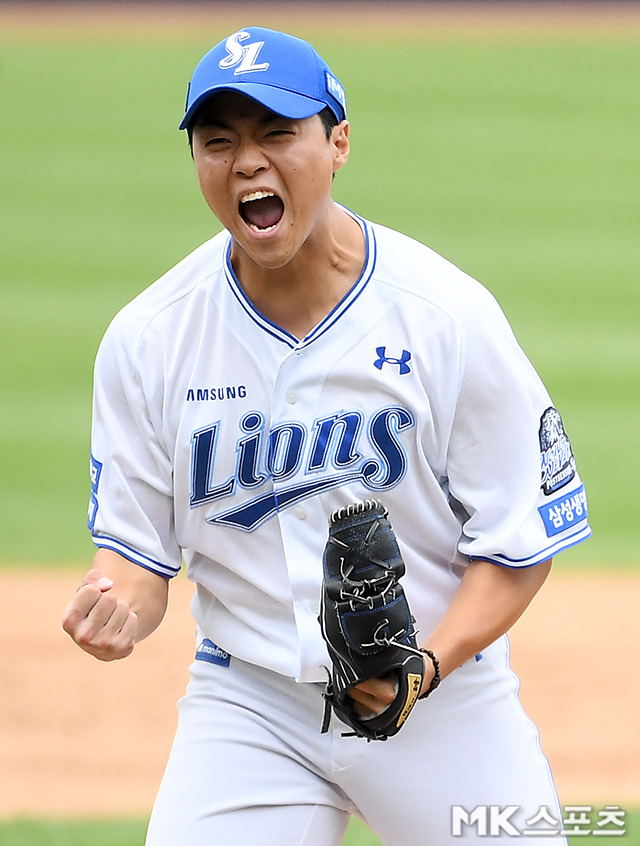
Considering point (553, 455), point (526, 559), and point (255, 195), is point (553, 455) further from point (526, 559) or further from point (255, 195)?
point (255, 195)

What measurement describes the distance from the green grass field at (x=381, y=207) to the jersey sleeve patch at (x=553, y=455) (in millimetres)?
2056

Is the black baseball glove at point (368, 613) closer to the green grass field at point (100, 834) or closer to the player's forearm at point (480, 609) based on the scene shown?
the player's forearm at point (480, 609)

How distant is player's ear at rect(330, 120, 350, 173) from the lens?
256 centimetres

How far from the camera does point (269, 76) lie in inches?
94.1

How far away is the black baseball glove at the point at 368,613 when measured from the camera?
7.38ft

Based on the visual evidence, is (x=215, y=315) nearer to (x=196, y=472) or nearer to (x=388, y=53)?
(x=196, y=472)

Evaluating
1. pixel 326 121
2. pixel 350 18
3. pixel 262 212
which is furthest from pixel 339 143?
pixel 350 18

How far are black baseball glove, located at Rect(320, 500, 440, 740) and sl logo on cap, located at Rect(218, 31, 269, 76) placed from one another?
778 mm

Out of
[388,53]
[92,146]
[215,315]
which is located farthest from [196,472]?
[388,53]

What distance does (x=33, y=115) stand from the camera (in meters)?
20.0

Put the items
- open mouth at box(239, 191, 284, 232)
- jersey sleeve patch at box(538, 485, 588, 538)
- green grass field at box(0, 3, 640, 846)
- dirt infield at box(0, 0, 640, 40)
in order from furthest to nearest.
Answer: dirt infield at box(0, 0, 640, 40) → green grass field at box(0, 3, 640, 846) → jersey sleeve patch at box(538, 485, 588, 538) → open mouth at box(239, 191, 284, 232)

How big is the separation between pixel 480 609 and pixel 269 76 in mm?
1028

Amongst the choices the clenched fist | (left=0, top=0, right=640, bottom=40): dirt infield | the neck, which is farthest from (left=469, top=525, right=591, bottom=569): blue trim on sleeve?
(left=0, top=0, right=640, bottom=40): dirt infield

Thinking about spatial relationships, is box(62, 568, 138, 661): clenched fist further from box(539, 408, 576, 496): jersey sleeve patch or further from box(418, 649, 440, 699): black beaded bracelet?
box(539, 408, 576, 496): jersey sleeve patch
